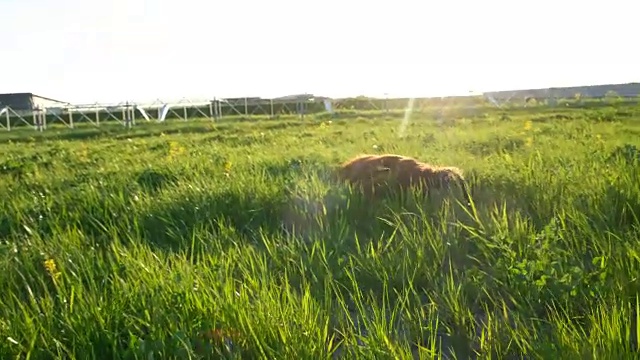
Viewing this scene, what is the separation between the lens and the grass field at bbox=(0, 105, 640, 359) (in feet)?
5.50

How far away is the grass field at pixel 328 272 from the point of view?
5.50 ft

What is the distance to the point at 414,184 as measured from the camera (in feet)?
12.3

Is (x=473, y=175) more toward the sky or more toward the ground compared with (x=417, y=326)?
more toward the sky

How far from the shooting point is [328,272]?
2.27 meters

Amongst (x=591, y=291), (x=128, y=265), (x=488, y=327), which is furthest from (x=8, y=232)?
(x=591, y=291)

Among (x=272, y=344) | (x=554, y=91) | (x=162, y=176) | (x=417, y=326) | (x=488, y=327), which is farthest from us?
(x=554, y=91)

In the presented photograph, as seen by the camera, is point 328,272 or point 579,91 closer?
point 328,272

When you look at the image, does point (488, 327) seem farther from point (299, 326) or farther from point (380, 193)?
point (380, 193)

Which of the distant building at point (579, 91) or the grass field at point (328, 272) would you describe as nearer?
the grass field at point (328, 272)

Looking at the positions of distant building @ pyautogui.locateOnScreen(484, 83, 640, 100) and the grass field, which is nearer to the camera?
the grass field

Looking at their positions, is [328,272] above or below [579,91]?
below

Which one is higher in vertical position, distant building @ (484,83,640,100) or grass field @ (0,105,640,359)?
distant building @ (484,83,640,100)

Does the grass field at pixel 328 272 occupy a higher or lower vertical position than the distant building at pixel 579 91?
lower

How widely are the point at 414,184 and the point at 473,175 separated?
55 centimetres
